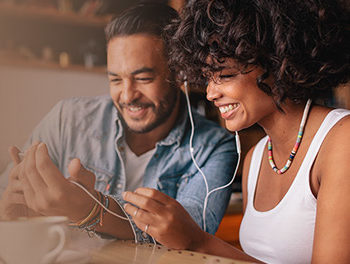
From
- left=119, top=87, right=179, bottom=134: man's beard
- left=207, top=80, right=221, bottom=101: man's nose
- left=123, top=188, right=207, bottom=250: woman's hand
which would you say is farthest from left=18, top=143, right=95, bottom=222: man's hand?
left=207, top=80, right=221, bottom=101: man's nose

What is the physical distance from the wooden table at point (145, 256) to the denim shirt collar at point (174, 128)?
0.25 meters

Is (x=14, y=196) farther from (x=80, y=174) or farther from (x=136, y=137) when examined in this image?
(x=136, y=137)

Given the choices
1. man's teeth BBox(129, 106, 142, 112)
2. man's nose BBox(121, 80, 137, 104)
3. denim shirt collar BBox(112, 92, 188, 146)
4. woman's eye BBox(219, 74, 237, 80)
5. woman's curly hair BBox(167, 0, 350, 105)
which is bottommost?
denim shirt collar BBox(112, 92, 188, 146)

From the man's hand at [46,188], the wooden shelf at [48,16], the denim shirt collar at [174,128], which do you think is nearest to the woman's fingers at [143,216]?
the man's hand at [46,188]

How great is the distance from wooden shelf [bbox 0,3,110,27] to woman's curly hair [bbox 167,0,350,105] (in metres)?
0.19

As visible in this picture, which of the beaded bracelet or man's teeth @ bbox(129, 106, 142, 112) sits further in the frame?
man's teeth @ bbox(129, 106, 142, 112)

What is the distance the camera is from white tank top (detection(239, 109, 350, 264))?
0.70 m

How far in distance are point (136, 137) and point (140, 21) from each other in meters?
0.25

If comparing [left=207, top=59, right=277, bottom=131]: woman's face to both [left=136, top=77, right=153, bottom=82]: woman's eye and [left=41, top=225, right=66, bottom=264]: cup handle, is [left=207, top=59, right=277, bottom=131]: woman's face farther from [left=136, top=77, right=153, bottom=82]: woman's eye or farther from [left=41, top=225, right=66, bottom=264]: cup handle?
[left=41, top=225, right=66, bottom=264]: cup handle

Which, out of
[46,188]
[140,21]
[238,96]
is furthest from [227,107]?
[46,188]

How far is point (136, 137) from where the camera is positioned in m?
0.84

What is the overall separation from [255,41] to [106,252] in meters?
0.45

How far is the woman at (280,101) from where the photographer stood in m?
0.65

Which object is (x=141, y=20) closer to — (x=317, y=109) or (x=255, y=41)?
(x=255, y=41)
